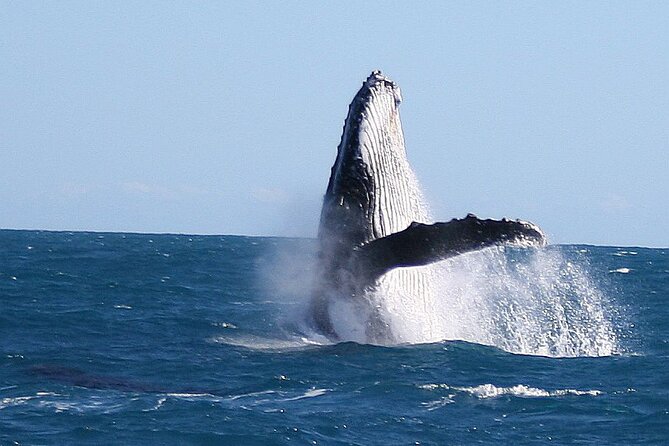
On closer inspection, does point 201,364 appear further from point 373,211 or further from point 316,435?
point 316,435

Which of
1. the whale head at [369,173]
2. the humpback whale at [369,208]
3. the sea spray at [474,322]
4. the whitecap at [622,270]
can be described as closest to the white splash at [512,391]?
the humpback whale at [369,208]

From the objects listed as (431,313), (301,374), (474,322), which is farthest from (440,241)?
(474,322)

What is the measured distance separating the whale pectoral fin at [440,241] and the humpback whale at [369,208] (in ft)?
0.06

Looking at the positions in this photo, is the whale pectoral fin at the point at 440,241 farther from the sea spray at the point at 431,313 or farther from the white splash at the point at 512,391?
the white splash at the point at 512,391

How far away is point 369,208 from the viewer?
15.1m

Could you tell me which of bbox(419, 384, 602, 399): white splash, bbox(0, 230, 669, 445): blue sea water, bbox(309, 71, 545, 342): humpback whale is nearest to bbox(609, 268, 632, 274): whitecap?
bbox(0, 230, 669, 445): blue sea water

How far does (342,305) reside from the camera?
1566cm

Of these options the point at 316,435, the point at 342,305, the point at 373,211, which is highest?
the point at 373,211

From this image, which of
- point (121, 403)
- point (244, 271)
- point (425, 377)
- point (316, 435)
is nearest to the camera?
point (316, 435)

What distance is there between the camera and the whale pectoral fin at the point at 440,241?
13.3 m

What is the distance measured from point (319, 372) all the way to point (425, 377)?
1168mm

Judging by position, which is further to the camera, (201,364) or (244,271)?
(244,271)

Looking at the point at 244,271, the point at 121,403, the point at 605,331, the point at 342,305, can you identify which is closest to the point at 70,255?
the point at 244,271

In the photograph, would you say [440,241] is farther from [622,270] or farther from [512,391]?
[622,270]
